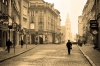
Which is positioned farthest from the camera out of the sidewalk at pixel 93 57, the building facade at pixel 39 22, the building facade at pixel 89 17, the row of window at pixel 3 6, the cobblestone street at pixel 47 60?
the building facade at pixel 39 22

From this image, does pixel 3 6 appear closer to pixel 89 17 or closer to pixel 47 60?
pixel 47 60

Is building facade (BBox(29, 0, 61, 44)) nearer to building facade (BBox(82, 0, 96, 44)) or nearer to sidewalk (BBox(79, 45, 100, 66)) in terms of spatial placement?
building facade (BBox(82, 0, 96, 44))

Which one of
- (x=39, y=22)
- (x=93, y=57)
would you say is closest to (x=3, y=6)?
(x=93, y=57)

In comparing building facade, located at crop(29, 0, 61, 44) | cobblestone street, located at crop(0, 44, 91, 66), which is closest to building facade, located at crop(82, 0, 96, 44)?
building facade, located at crop(29, 0, 61, 44)

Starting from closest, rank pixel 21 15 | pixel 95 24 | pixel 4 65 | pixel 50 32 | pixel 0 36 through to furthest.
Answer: pixel 4 65 < pixel 95 24 < pixel 0 36 < pixel 21 15 < pixel 50 32

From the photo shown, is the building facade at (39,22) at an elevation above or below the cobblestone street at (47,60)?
above

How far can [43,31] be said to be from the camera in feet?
327

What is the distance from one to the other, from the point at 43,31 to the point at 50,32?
5.58 metres

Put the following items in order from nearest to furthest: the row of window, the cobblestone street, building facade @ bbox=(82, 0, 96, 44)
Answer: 1. the cobblestone street
2. the row of window
3. building facade @ bbox=(82, 0, 96, 44)

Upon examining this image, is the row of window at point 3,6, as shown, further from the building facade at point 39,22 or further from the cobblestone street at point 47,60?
the building facade at point 39,22

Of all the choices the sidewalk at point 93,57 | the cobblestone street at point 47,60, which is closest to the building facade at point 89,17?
the sidewalk at point 93,57

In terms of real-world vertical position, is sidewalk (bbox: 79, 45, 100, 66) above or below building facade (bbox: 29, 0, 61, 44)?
below

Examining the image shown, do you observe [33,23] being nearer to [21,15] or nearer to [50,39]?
[50,39]

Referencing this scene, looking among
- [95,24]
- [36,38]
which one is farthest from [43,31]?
[95,24]
